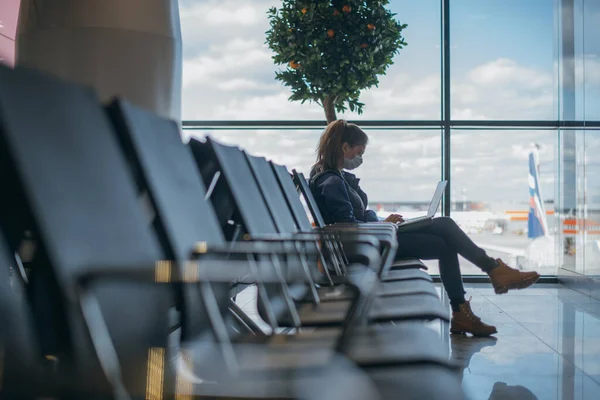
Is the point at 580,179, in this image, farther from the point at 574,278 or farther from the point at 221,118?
the point at 221,118

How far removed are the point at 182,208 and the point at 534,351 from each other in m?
2.40

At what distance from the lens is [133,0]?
3285 mm

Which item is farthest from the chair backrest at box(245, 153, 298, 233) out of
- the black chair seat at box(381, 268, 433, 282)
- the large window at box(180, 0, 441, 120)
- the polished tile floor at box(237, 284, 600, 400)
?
the large window at box(180, 0, 441, 120)

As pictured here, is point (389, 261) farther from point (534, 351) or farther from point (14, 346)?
point (14, 346)

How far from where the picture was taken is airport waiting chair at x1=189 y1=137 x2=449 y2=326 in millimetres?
1918

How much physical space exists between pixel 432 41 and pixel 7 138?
5.85 m

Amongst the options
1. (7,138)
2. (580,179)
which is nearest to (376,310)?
(7,138)

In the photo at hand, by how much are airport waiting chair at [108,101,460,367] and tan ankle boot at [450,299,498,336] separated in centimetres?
210

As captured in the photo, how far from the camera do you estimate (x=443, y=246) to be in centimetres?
379

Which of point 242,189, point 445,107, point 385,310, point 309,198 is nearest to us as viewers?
point 385,310

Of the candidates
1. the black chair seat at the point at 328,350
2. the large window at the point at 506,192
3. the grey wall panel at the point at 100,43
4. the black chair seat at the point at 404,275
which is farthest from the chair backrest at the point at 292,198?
the large window at the point at 506,192

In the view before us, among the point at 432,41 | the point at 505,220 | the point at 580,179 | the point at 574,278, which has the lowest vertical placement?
the point at 574,278

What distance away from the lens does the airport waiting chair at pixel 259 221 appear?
75.5 inches

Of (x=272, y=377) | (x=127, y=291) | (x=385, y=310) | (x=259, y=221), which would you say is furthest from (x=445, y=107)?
(x=272, y=377)
